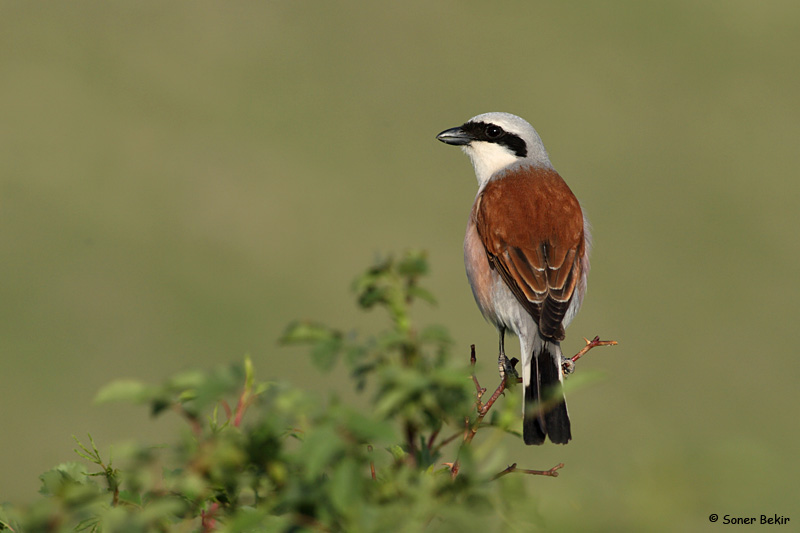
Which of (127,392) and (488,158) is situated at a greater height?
(488,158)

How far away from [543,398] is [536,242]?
127 cm

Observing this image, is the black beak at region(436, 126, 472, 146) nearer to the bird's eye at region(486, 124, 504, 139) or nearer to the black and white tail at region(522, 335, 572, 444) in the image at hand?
the bird's eye at region(486, 124, 504, 139)

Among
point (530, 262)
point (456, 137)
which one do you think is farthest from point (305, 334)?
point (456, 137)

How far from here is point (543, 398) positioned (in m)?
3.33

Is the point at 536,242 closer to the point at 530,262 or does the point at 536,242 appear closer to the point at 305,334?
the point at 530,262

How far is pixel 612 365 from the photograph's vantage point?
58.3 feet

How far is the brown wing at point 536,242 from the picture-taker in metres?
4.30

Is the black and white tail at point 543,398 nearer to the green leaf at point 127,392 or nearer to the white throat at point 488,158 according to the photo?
the white throat at point 488,158

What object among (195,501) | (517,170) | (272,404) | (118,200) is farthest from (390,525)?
(118,200)

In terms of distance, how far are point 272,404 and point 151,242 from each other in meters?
21.4

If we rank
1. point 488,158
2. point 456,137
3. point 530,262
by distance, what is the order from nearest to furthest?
1. point 530,262
2. point 488,158
3. point 456,137

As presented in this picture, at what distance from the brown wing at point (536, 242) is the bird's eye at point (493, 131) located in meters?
0.88

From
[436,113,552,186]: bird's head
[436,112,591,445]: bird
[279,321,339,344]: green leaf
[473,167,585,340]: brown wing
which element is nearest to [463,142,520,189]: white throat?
[436,113,552,186]: bird's head

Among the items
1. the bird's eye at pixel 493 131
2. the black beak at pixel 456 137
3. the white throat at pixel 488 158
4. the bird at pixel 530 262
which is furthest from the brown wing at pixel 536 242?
the black beak at pixel 456 137
